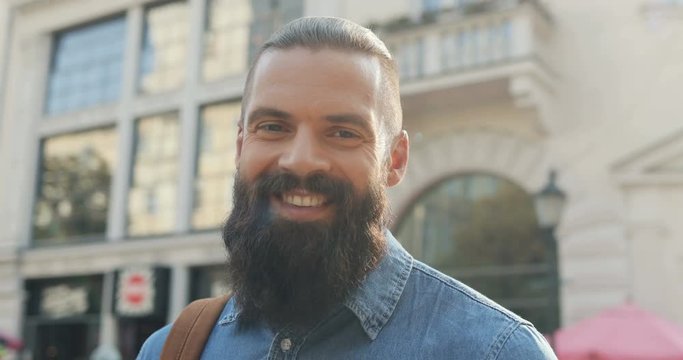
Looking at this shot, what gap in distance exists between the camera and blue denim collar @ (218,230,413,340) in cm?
157

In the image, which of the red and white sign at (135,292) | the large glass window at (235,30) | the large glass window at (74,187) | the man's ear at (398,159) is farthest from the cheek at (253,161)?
the large glass window at (74,187)

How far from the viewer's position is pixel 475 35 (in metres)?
12.3

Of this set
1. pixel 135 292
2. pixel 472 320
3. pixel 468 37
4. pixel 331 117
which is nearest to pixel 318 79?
pixel 331 117

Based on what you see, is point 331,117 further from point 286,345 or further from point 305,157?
point 286,345

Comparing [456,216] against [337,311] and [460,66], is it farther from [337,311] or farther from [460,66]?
[337,311]

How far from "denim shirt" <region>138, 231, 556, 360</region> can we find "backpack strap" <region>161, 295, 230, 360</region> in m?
0.06

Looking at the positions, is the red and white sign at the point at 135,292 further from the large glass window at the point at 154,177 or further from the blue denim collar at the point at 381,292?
the blue denim collar at the point at 381,292

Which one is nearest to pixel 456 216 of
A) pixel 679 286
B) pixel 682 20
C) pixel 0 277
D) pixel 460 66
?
pixel 460 66

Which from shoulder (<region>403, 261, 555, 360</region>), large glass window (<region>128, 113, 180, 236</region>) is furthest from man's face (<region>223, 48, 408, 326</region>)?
large glass window (<region>128, 113, 180, 236</region>)

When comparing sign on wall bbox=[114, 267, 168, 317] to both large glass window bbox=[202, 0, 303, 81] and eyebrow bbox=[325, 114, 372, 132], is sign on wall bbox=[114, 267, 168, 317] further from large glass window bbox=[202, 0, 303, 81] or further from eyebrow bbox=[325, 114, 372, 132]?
eyebrow bbox=[325, 114, 372, 132]

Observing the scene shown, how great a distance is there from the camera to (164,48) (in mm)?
18641

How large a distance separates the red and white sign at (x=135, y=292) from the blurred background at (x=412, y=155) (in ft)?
0.19

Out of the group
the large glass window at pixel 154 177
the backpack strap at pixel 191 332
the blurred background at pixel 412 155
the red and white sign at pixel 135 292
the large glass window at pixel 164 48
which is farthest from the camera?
the large glass window at pixel 164 48

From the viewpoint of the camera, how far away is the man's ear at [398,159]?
69.7 inches
